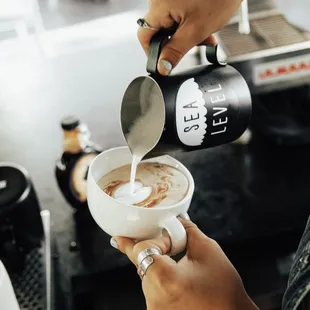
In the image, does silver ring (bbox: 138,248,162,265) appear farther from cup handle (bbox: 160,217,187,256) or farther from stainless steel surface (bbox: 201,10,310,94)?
stainless steel surface (bbox: 201,10,310,94)

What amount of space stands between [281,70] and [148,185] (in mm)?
565

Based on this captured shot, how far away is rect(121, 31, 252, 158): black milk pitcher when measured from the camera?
759 millimetres

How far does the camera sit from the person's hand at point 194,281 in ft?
2.37

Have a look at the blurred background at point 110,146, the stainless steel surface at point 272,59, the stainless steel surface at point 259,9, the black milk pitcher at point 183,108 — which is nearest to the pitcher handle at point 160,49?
the black milk pitcher at point 183,108

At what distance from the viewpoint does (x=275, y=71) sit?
4.15 feet

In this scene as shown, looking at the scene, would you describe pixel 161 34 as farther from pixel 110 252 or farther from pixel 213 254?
pixel 110 252

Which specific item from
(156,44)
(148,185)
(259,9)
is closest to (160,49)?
(156,44)

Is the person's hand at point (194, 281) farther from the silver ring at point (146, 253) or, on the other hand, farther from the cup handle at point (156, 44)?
the cup handle at point (156, 44)

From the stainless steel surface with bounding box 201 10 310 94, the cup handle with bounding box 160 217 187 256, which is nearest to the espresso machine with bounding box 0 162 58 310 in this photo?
the cup handle with bounding box 160 217 187 256

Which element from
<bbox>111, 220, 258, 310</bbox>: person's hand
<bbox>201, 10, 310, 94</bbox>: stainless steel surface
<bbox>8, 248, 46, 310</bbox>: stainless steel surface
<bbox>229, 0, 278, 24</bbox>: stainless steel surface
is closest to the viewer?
<bbox>111, 220, 258, 310</bbox>: person's hand

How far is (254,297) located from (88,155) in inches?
16.2

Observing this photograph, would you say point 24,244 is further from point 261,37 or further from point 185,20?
point 261,37

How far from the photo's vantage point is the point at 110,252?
1091 mm

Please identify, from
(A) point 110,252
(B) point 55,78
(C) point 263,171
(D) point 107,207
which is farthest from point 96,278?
(B) point 55,78
